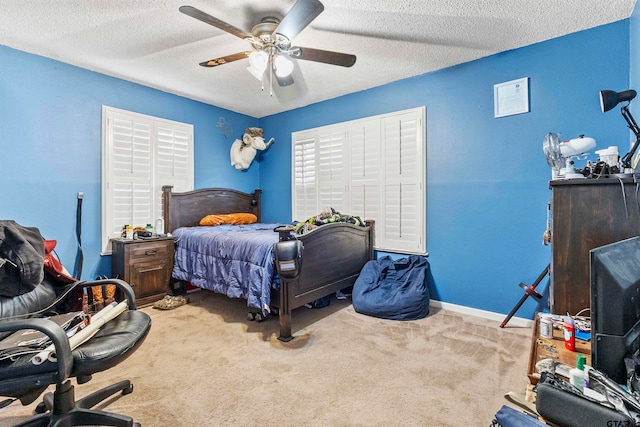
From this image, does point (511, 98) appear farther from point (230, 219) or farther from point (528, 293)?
point (230, 219)

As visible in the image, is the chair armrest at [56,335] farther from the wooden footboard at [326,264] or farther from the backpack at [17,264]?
the wooden footboard at [326,264]

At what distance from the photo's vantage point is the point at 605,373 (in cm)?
81

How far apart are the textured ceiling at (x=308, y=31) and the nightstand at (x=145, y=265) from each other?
186 centimetres

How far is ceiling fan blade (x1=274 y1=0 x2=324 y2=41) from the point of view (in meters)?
1.74

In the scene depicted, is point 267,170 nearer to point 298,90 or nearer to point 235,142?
point 235,142

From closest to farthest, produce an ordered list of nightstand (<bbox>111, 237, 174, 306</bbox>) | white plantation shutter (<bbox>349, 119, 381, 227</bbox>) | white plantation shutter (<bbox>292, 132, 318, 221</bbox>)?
nightstand (<bbox>111, 237, 174, 306</bbox>), white plantation shutter (<bbox>349, 119, 381, 227</bbox>), white plantation shutter (<bbox>292, 132, 318, 221</bbox>)

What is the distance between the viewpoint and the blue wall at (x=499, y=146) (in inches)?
96.8

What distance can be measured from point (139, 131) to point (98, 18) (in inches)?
56.5

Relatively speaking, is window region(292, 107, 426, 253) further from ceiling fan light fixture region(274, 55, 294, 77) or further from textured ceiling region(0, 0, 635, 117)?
ceiling fan light fixture region(274, 55, 294, 77)

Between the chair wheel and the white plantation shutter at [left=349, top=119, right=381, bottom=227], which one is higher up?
the white plantation shutter at [left=349, top=119, right=381, bottom=227]

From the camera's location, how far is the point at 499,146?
2.88 metres

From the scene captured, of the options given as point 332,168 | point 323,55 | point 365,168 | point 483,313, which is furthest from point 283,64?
point 483,313

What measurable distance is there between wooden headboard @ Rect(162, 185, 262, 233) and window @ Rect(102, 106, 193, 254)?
0.36ft

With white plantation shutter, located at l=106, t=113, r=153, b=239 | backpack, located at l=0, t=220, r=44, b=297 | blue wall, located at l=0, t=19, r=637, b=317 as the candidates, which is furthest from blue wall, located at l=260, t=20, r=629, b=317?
backpack, located at l=0, t=220, r=44, b=297
